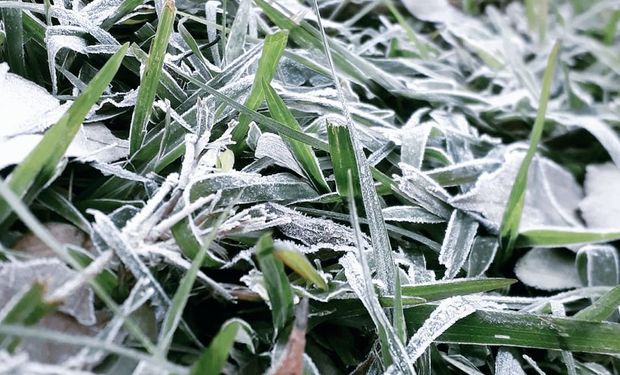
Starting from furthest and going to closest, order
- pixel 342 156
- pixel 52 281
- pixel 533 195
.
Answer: pixel 533 195 → pixel 342 156 → pixel 52 281

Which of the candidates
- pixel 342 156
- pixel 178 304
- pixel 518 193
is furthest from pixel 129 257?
pixel 518 193

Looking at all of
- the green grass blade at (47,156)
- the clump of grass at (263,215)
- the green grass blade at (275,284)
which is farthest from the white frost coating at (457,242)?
the green grass blade at (47,156)

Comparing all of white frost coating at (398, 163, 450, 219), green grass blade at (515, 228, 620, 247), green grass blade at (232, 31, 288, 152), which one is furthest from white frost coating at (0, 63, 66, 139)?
green grass blade at (515, 228, 620, 247)

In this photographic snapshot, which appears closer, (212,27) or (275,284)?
(275,284)

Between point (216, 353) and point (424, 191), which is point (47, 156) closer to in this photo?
point (216, 353)

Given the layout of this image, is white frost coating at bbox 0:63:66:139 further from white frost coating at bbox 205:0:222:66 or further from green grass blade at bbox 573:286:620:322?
green grass blade at bbox 573:286:620:322
